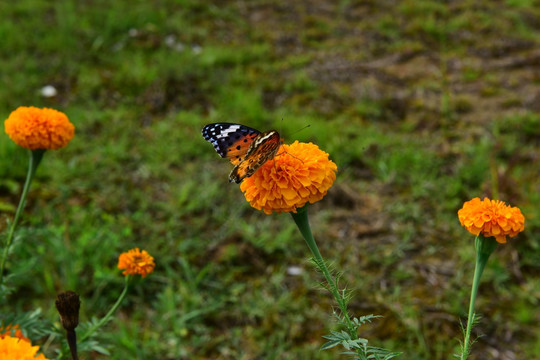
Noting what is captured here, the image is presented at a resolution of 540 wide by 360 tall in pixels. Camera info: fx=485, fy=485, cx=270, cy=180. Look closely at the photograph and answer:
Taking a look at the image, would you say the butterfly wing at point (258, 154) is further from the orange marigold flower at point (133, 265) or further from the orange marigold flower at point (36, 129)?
the orange marigold flower at point (36, 129)

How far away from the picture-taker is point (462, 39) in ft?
18.2

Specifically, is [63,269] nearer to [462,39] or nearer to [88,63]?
[88,63]

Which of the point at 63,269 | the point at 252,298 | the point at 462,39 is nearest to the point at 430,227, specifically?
the point at 252,298

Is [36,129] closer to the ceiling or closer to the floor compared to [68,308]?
closer to the ceiling

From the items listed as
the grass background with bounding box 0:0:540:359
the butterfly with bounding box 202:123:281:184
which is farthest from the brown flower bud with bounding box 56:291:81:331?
the grass background with bounding box 0:0:540:359

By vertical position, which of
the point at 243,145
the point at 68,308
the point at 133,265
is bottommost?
the point at 133,265

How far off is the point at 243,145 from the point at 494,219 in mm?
651

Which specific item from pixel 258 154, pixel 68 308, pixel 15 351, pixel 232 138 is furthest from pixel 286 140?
pixel 15 351

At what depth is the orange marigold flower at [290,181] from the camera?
109 cm

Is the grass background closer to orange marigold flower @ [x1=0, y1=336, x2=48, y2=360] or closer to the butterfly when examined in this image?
the butterfly

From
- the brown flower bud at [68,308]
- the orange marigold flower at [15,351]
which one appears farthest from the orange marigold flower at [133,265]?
the orange marigold flower at [15,351]

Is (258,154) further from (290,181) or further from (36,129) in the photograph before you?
(36,129)

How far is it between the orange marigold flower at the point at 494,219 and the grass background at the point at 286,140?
4.34 feet

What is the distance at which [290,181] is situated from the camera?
3.58 ft
